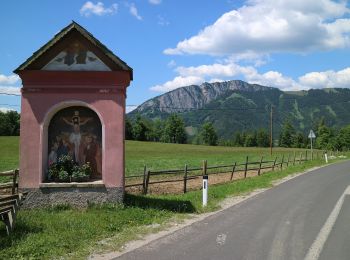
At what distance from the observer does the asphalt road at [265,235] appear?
7.38 metres

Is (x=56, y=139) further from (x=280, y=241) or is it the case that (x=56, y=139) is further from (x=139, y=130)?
(x=139, y=130)

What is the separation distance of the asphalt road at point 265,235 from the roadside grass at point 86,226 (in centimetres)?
84

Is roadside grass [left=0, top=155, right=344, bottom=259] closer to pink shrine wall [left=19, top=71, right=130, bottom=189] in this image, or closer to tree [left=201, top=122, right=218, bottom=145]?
pink shrine wall [left=19, top=71, right=130, bottom=189]

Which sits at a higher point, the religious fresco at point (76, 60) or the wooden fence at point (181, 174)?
the religious fresco at point (76, 60)

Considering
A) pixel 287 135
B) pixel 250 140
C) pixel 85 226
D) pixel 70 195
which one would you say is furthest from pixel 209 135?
pixel 85 226

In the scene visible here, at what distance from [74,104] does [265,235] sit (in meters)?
6.48

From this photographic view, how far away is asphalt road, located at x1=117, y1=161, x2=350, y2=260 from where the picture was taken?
7.38m

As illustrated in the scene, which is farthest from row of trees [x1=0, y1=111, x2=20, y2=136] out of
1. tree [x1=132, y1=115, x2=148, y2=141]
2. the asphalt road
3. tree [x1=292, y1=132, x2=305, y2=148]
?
the asphalt road

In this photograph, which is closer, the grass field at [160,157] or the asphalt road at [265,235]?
the asphalt road at [265,235]

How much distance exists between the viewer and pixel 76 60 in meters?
12.4

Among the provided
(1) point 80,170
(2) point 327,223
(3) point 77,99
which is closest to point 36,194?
(1) point 80,170

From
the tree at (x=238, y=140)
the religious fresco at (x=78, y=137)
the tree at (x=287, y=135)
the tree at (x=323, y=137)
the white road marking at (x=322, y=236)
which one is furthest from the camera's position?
the tree at (x=238, y=140)

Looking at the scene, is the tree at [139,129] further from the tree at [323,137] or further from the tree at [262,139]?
the tree at [323,137]

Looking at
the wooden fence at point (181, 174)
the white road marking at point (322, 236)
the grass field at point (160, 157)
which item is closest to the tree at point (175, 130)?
the grass field at point (160, 157)
